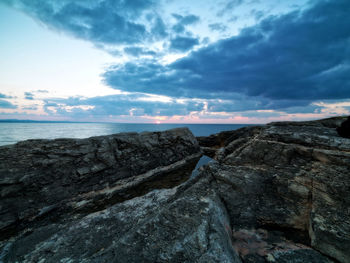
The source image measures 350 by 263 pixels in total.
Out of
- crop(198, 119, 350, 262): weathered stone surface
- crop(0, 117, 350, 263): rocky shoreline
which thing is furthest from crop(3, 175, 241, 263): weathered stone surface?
crop(198, 119, 350, 262): weathered stone surface

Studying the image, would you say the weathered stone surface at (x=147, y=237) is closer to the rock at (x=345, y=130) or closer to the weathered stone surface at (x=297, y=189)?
the weathered stone surface at (x=297, y=189)

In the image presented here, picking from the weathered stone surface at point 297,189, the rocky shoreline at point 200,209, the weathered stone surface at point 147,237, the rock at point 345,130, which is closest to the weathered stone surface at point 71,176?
the rocky shoreline at point 200,209

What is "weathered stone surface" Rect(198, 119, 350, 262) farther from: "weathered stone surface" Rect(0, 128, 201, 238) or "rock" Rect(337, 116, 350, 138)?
"weathered stone surface" Rect(0, 128, 201, 238)

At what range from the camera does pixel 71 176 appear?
472 inches

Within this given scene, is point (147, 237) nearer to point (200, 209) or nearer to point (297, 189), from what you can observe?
point (200, 209)

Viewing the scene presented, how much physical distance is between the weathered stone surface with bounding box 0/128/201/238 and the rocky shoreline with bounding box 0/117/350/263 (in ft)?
0.24

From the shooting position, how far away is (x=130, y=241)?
3873 millimetres

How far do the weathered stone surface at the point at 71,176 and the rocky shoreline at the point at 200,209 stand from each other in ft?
0.24

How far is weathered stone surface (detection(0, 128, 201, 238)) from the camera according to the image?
930 centimetres

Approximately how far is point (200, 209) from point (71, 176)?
1212 centimetres

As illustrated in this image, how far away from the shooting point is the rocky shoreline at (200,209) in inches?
158

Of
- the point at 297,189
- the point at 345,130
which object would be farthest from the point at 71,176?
the point at 345,130

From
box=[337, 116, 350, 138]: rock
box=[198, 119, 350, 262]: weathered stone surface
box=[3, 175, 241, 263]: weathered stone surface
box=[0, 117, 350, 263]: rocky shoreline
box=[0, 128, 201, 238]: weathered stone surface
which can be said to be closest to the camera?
box=[3, 175, 241, 263]: weathered stone surface

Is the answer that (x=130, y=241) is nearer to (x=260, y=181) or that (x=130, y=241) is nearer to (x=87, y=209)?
(x=260, y=181)
